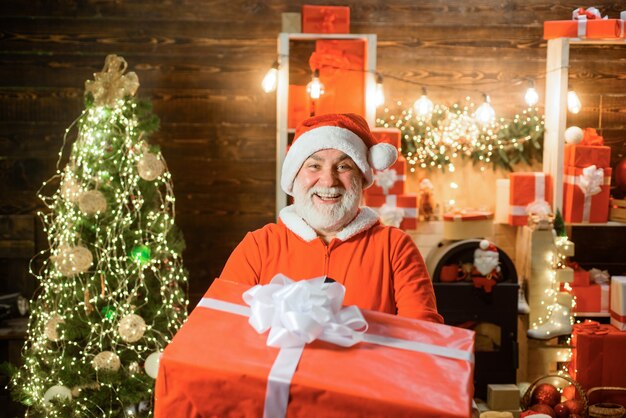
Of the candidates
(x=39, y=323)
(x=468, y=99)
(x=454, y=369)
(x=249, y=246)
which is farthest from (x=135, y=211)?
(x=454, y=369)

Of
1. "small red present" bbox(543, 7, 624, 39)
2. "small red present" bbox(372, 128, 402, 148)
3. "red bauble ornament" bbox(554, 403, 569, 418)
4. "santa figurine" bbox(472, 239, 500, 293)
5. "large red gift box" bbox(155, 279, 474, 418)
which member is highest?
"small red present" bbox(543, 7, 624, 39)

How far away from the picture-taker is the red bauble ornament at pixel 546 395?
381 centimetres

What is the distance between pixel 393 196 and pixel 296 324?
275 cm

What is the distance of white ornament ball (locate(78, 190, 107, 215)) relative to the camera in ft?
11.4

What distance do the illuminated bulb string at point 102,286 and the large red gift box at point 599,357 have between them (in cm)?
201

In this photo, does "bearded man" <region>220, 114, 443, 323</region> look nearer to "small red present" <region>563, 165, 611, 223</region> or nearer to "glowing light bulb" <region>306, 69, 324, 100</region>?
"glowing light bulb" <region>306, 69, 324, 100</region>

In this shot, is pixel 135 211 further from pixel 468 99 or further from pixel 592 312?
pixel 592 312

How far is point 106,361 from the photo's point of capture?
3494 millimetres

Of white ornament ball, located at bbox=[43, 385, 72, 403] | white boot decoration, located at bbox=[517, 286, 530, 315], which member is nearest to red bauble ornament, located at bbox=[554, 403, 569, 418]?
white boot decoration, located at bbox=[517, 286, 530, 315]

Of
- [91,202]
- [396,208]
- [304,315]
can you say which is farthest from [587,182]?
[304,315]

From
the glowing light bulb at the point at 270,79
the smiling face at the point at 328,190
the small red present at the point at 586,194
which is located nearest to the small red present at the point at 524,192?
the small red present at the point at 586,194

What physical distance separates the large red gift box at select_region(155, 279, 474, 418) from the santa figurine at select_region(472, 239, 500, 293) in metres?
2.60

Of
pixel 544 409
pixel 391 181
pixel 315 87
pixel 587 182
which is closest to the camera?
pixel 544 409

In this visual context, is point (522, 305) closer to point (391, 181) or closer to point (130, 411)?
point (391, 181)
